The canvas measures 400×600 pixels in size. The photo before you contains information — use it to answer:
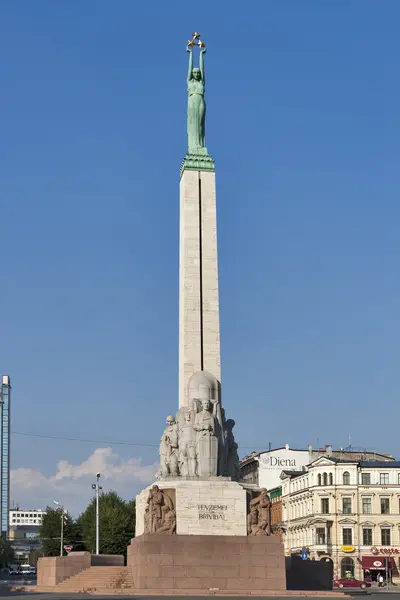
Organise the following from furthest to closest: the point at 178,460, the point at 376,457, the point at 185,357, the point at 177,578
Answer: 1. the point at 376,457
2. the point at 185,357
3. the point at 178,460
4. the point at 177,578

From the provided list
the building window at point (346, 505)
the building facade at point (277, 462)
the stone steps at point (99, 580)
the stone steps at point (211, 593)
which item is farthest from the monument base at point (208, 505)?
the building facade at point (277, 462)

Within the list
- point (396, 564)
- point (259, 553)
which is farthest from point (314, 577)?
point (396, 564)

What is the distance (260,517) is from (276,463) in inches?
2699

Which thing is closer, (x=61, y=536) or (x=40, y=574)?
A: (x=40, y=574)

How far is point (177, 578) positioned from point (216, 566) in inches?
63.3

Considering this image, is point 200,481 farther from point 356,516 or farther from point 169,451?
point 356,516

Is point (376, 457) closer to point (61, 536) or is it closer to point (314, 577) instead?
point (61, 536)

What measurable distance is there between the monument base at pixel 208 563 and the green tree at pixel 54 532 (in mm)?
51660

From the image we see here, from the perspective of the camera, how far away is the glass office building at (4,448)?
15750 centimetres

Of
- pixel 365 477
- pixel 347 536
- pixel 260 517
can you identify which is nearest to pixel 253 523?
pixel 260 517

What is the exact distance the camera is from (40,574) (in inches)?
1854

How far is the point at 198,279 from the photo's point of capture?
4603 centimetres

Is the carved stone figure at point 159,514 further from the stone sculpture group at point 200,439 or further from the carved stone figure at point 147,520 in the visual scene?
the stone sculpture group at point 200,439

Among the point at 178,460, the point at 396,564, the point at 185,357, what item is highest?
the point at 185,357
